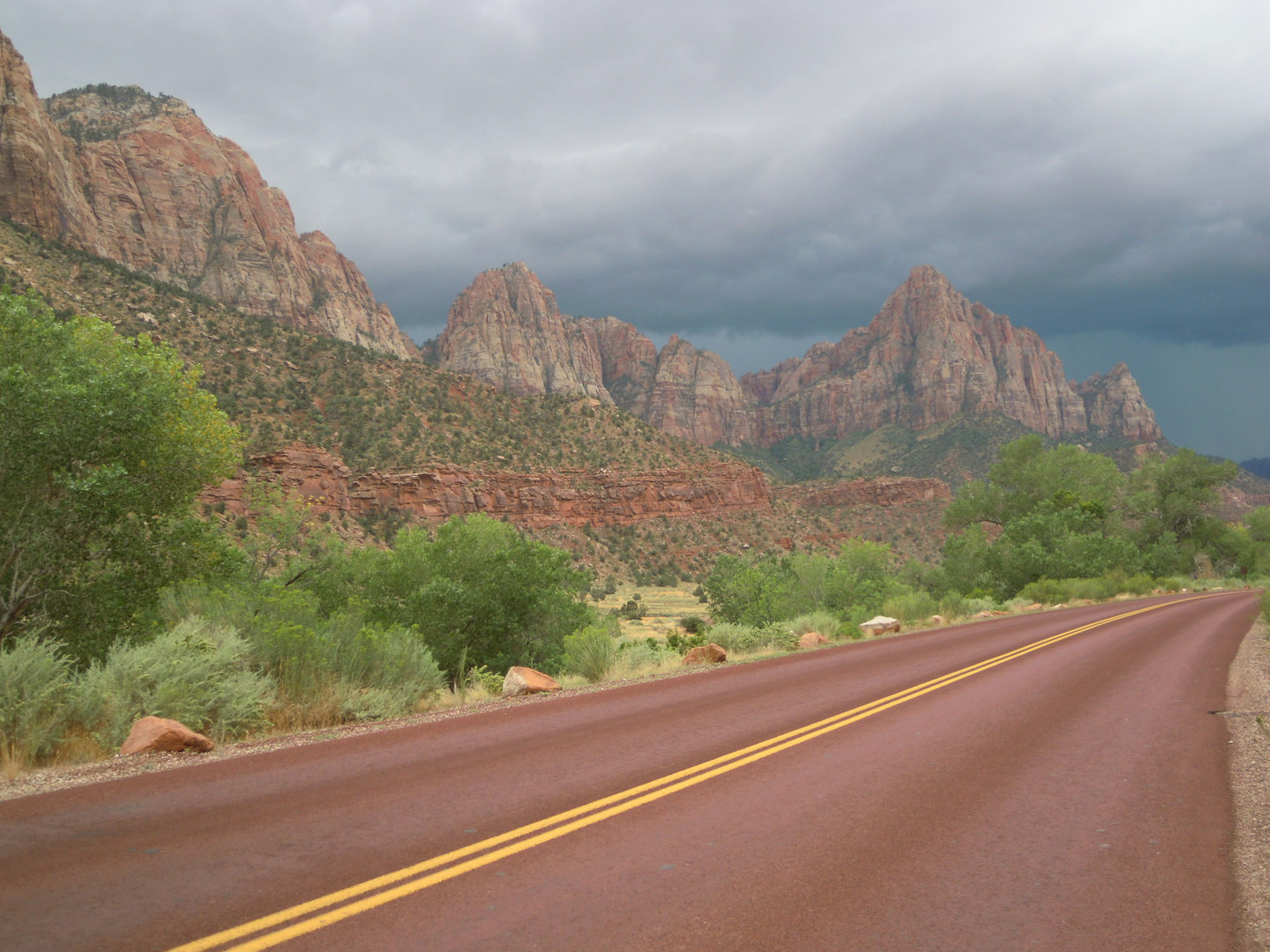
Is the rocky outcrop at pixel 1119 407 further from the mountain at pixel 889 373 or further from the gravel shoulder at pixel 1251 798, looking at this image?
the gravel shoulder at pixel 1251 798

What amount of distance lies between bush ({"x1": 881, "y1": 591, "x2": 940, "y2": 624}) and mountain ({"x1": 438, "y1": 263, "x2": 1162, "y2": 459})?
13859 cm

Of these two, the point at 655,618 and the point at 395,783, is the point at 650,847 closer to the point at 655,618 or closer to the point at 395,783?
the point at 395,783

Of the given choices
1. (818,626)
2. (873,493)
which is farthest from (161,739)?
(873,493)

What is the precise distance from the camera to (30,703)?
7.00m

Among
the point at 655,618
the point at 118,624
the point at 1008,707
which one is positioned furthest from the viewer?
the point at 655,618

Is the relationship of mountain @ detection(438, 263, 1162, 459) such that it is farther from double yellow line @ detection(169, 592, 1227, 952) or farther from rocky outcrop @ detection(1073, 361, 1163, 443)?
double yellow line @ detection(169, 592, 1227, 952)

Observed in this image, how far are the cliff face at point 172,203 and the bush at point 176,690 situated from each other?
6956cm

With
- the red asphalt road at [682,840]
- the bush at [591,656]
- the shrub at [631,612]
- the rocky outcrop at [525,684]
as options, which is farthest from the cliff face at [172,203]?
the red asphalt road at [682,840]

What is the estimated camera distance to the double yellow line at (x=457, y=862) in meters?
3.45

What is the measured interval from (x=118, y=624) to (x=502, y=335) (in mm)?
161664

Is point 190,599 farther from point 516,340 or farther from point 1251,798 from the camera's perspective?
point 516,340

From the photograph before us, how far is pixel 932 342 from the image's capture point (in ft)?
561

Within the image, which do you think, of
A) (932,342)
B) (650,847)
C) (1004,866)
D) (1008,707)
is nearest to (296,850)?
(650,847)

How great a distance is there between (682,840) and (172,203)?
11030cm
